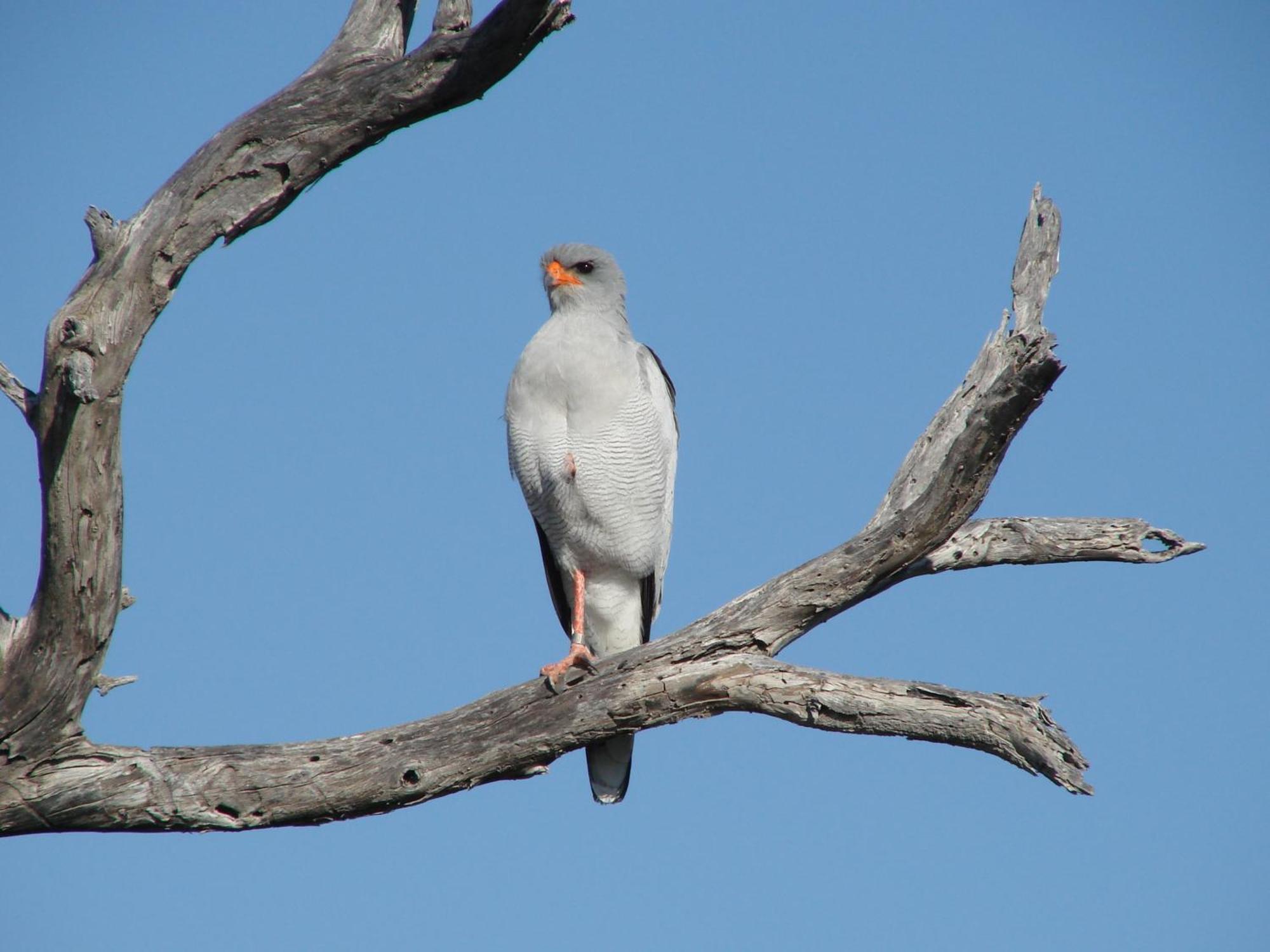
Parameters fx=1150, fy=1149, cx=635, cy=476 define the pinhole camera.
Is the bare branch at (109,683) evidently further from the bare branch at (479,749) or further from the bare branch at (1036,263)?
the bare branch at (1036,263)

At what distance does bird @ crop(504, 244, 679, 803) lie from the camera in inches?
261

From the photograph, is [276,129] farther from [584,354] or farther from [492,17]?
[584,354]

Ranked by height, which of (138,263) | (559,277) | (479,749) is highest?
(559,277)

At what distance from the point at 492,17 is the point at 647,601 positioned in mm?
3972

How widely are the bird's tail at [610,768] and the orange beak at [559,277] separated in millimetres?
2803

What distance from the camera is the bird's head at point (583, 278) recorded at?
7.16m

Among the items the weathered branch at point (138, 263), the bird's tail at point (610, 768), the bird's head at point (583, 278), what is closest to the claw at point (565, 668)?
the bird's tail at point (610, 768)

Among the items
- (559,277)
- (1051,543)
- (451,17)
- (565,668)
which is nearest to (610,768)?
(565,668)

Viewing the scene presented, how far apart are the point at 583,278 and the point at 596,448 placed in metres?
1.24

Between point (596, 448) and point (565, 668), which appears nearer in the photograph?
point (565, 668)

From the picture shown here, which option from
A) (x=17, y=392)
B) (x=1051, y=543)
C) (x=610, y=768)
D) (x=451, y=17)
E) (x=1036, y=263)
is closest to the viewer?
(x=17, y=392)

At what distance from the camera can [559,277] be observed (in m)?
7.18

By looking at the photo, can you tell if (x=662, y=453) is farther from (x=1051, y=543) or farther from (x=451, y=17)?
(x=451, y=17)

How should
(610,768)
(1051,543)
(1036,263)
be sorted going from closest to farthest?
(1036,263) → (1051,543) → (610,768)
